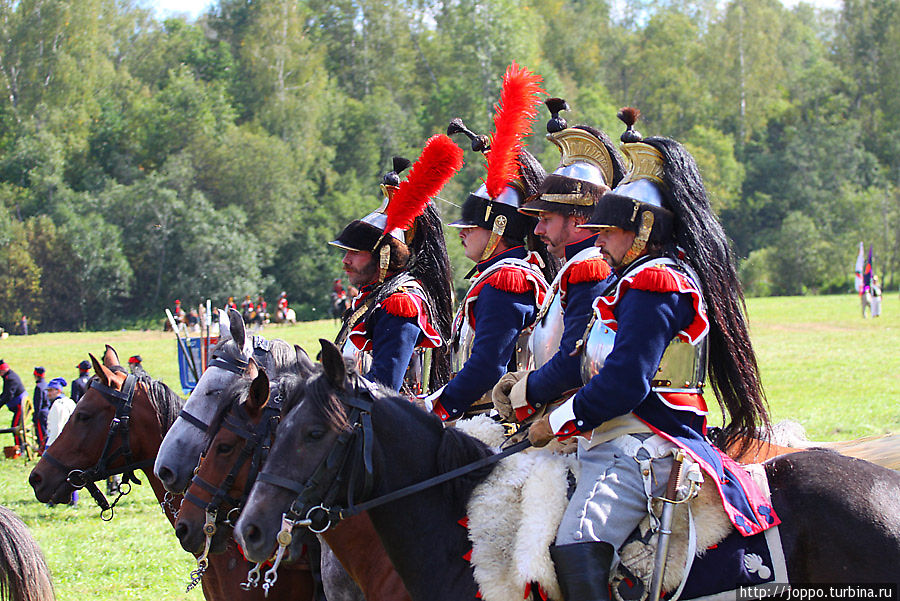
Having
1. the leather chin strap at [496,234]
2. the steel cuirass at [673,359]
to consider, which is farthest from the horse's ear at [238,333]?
the steel cuirass at [673,359]

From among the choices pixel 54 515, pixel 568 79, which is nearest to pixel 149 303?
pixel 568 79

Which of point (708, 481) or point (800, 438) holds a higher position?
point (708, 481)

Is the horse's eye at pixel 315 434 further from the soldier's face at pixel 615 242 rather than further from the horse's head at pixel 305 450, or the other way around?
the soldier's face at pixel 615 242

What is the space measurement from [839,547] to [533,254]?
8.23 ft

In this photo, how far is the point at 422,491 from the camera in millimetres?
3752

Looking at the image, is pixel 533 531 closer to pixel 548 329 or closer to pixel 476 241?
pixel 548 329

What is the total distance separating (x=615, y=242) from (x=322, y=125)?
50805 millimetres

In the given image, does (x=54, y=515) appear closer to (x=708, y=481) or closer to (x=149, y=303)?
(x=708, y=481)

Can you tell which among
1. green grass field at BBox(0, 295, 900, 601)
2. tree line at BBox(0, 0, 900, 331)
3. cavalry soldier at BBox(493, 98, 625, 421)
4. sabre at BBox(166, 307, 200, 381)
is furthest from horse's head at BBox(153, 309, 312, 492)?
tree line at BBox(0, 0, 900, 331)

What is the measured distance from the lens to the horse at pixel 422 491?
347 centimetres

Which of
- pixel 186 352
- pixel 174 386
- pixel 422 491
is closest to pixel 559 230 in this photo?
pixel 422 491

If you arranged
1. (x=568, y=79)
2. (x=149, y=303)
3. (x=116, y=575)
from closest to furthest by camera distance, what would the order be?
(x=116, y=575)
(x=149, y=303)
(x=568, y=79)

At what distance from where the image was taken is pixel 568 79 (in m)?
61.7

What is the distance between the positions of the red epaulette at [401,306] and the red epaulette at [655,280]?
2.08 metres
